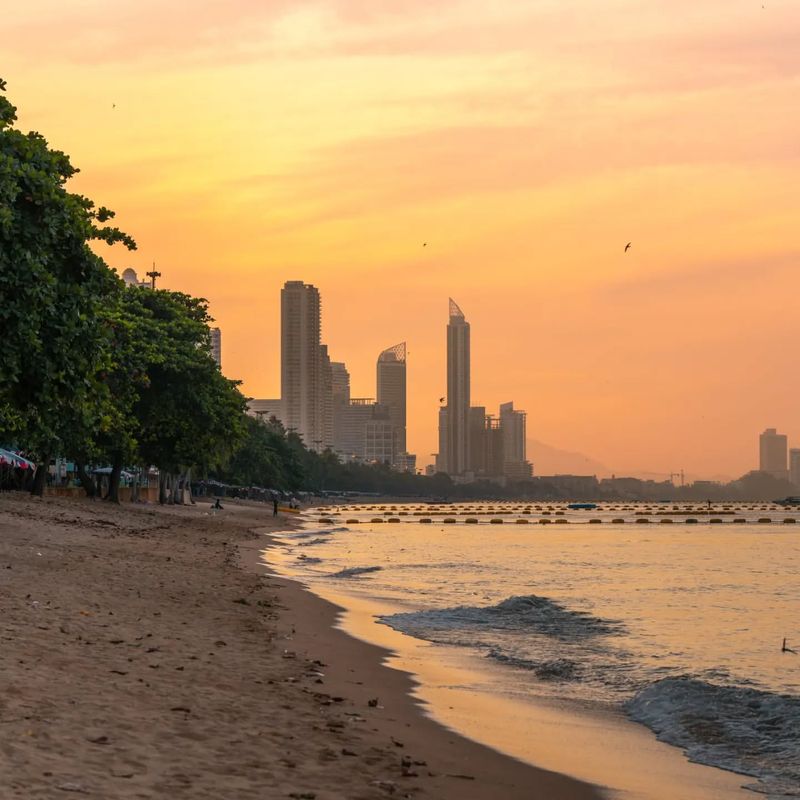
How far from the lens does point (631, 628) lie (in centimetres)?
2575

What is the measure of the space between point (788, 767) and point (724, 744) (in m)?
1.25

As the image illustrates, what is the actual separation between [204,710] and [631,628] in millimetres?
15569

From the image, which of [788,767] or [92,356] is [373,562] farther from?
[788,767]

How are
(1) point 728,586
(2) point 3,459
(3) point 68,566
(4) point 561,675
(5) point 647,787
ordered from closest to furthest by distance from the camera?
1. (5) point 647,787
2. (4) point 561,675
3. (3) point 68,566
4. (1) point 728,586
5. (2) point 3,459

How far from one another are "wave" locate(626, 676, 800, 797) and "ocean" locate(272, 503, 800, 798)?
0.03m

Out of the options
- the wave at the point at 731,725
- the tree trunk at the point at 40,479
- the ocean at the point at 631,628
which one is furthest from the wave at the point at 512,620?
the tree trunk at the point at 40,479

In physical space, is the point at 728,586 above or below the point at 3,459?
below

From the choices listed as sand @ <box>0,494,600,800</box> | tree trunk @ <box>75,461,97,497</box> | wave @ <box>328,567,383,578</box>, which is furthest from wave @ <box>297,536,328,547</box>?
sand @ <box>0,494,600,800</box>

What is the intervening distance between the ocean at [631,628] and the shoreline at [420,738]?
6.11 ft

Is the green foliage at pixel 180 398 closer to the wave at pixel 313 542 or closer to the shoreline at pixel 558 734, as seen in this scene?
the wave at pixel 313 542

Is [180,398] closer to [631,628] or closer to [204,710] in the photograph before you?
[631,628]

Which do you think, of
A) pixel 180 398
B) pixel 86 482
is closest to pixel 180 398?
pixel 180 398

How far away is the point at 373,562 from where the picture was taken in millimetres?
49750

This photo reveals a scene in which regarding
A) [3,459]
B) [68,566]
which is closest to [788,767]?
[68,566]
